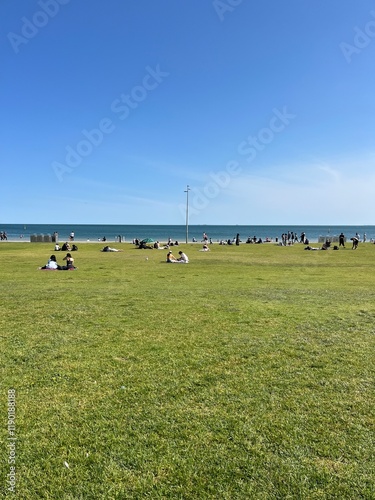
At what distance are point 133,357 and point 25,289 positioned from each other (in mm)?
8326

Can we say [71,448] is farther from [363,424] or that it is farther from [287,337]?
[287,337]

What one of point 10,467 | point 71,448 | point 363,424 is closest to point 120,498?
point 71,448

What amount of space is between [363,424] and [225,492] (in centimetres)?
199

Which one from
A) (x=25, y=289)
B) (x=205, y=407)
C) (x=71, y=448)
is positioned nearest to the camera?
(x=71, y=448)

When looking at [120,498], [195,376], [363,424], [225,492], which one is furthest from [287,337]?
[120,498]

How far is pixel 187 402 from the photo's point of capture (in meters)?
4.66

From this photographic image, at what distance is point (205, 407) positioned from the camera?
14.9 feet

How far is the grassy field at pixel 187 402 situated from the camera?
11.0ft

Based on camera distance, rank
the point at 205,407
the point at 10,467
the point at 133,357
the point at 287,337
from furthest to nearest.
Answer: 1. the point at 287,337
2. the point at 133,357
3. the point at 205,407
4. the point at 10,467

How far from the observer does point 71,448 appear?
3.74 metres

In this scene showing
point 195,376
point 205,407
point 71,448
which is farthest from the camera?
point 195,376

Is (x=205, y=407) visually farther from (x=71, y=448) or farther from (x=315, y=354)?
(x=315, y=354)

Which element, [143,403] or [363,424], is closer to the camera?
[363,424]

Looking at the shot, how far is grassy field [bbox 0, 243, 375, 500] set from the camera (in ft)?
11.0
